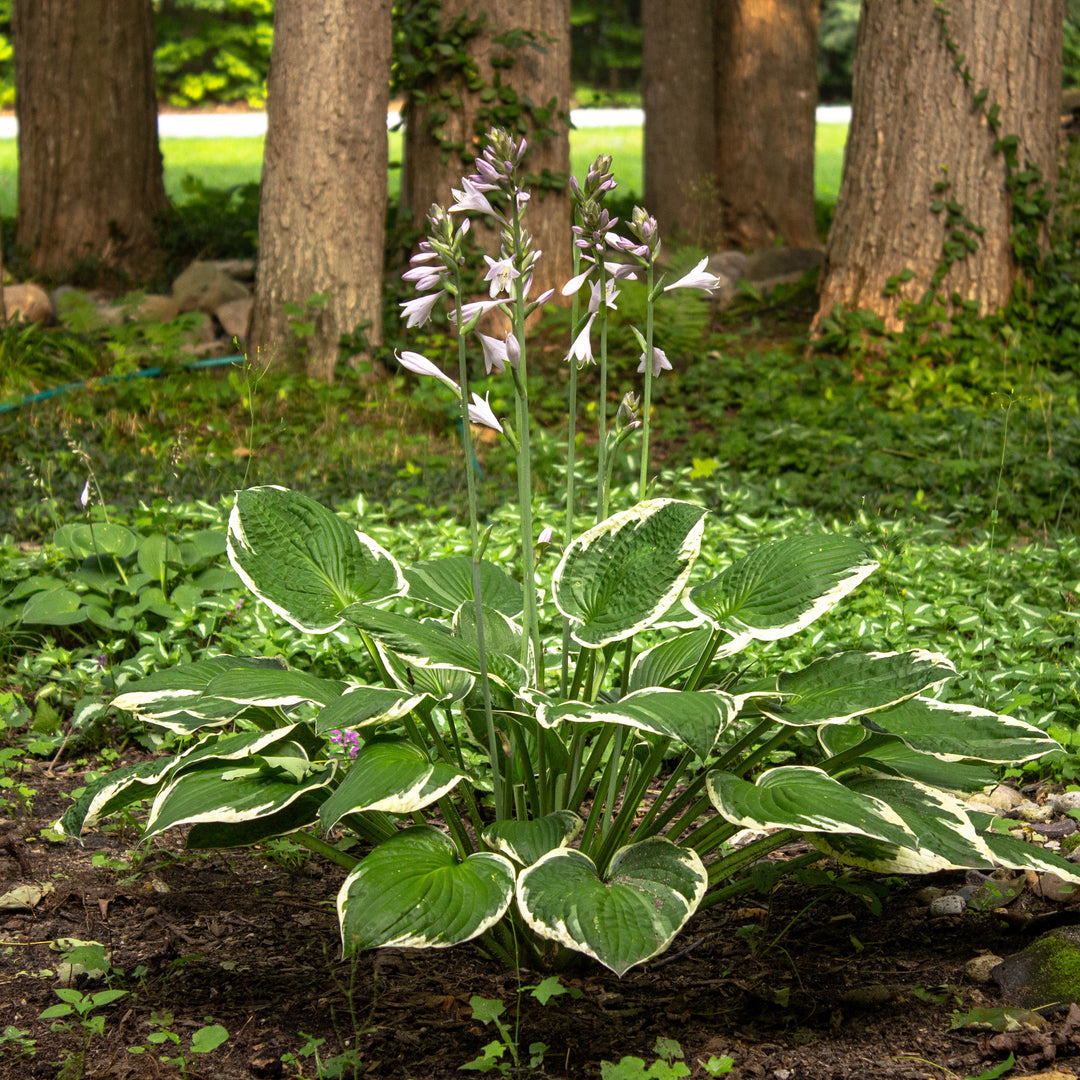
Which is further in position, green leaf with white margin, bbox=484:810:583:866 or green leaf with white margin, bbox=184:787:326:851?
green leaf with white margin, bbox=184:787:326:851

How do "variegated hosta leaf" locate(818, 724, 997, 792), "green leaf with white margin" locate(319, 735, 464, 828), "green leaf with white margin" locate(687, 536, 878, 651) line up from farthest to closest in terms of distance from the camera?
1. "variegated hosta leaf" locate(818, 724, 997, 792)
2. "green leaf with white margin" locate(687, 536, 878, 651)
3. "green leaf with white margin" locate(319, 735, 464, 828)

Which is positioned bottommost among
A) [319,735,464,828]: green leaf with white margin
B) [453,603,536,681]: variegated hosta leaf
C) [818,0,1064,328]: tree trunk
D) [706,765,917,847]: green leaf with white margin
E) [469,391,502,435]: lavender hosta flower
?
[706,765,917,847]: green leaf with white margin

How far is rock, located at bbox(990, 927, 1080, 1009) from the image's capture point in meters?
1.94

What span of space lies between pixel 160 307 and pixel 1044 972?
23.8ft

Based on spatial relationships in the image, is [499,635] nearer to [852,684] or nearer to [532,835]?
[532,835]

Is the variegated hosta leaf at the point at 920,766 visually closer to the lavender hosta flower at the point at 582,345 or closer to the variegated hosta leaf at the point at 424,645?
the variegated hosta leaf at the point at 424,645

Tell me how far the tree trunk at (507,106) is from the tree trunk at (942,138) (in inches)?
73.3

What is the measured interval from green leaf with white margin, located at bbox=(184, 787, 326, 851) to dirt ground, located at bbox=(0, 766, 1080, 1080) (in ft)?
0.99

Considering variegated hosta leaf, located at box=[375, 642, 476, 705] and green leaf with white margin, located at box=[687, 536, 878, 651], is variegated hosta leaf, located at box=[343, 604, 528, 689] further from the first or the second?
green leaf with white margin, located at box=[687, 536, 878, 651]

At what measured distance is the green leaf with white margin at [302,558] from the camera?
2.13m

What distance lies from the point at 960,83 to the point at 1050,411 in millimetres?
2115

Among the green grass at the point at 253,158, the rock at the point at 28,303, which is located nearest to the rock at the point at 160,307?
the rock at the point at 28,303

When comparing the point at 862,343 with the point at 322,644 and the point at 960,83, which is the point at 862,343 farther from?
the point at 322,644

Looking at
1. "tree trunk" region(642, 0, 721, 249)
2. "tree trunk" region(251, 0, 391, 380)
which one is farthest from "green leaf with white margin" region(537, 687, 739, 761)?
"tree trunk" region(642, 0, 721, 249)
